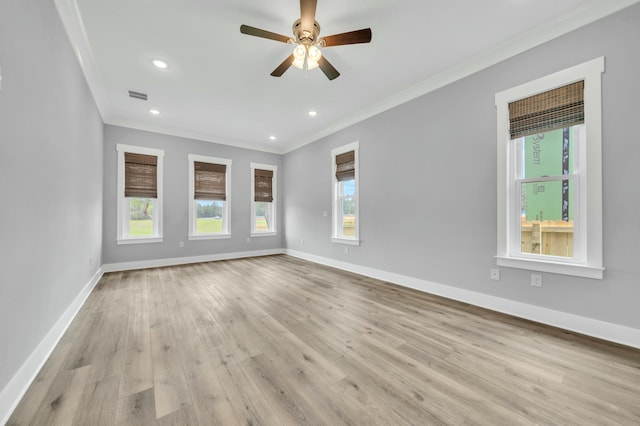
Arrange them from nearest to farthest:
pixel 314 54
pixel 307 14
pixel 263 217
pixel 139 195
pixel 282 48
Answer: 1. pixel 307 14
2. pixel 314 54
3. pixel 282 48
4. pixel 139 195
5. pixel 263 217

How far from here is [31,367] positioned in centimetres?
164

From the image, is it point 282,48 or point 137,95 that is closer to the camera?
point 282,48

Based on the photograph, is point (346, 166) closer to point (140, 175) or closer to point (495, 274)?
point (495, 274)

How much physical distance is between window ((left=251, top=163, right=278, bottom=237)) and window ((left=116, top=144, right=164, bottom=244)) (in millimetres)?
2046

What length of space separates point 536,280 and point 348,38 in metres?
2.97

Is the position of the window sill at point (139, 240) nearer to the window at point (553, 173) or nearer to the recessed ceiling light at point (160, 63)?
the recessed ceiling light at point (160, 63)

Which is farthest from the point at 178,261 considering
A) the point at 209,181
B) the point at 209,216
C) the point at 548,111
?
the point at 548,111

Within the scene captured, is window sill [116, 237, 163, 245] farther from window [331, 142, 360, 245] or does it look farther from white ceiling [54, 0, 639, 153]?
window [331, 142, 360, 245]

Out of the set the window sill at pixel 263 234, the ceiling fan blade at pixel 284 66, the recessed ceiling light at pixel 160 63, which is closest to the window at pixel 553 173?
the ceiling fan blade at pixel 284 66

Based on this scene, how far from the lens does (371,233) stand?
4.28 meters

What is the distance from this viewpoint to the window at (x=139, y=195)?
4.77 m

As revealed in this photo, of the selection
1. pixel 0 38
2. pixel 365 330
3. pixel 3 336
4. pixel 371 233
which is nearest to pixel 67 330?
pixel 3 336

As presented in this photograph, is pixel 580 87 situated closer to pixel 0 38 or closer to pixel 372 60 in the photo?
pixel 372 60

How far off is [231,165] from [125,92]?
2.53m
